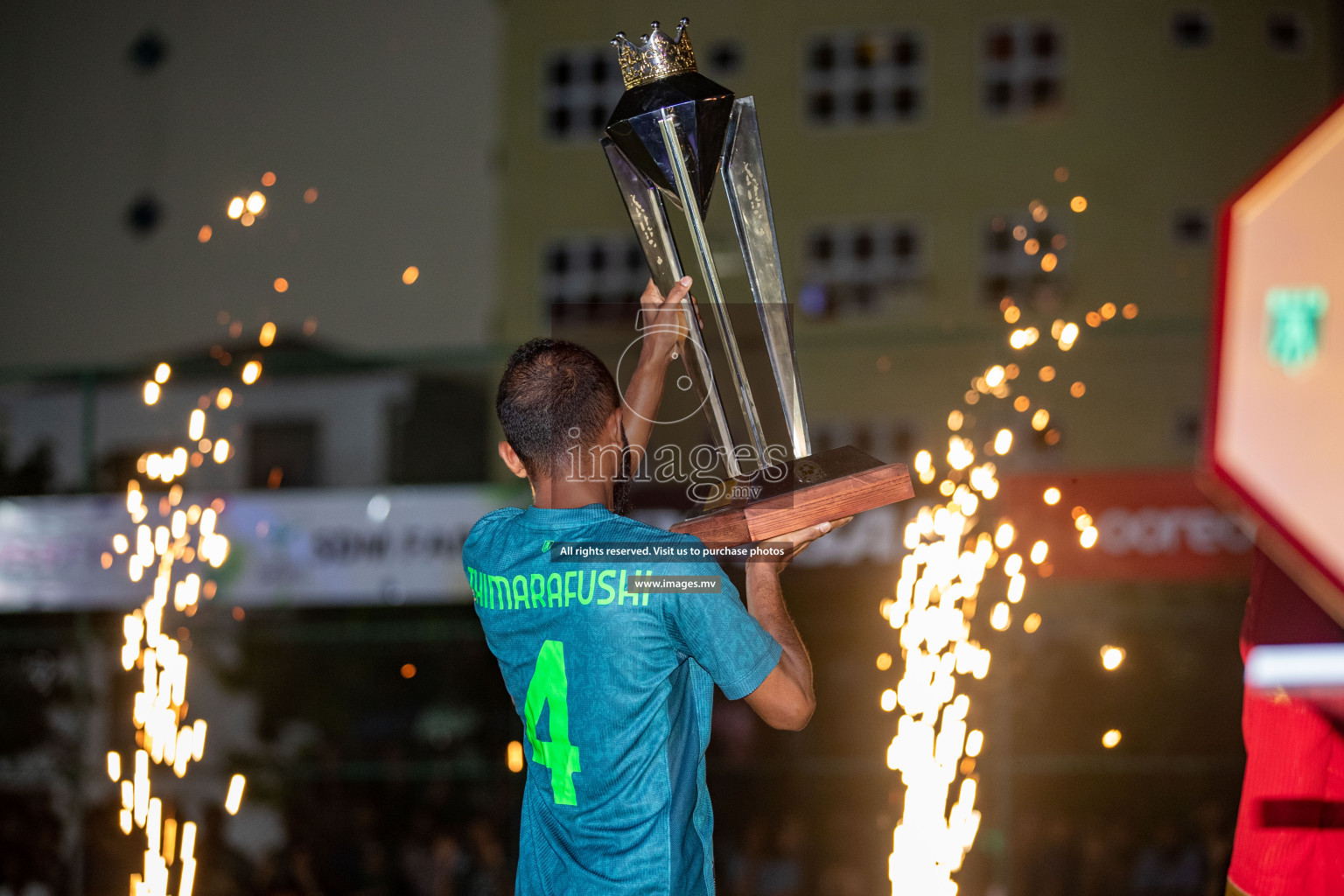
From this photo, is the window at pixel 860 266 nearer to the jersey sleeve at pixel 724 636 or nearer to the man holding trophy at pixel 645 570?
the man holding trophy at pixel 645 570

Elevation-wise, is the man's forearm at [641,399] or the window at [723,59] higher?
the window at [723,59]

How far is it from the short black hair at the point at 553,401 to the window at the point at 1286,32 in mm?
16404

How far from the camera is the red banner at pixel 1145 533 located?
5.36 metres

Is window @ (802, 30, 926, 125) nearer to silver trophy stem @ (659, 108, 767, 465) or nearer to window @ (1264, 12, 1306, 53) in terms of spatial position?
window @ (1264, 12, 1306, 53)

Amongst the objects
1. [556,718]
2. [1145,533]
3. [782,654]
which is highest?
[782,654]

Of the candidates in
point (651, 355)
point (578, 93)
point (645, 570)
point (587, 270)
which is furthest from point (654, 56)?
point (578, 93)

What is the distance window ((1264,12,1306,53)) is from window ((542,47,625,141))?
8.85 metres

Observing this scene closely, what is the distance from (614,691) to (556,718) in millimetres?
109

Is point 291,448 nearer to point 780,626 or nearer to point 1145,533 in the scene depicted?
point 1145,533

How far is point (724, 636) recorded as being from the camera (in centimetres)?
148

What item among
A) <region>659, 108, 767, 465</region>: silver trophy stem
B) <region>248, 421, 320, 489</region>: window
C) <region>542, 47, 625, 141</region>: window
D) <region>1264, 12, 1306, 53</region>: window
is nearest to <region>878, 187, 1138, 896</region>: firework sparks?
<region>659, 108, 767, 465</region>: silver trophy stem

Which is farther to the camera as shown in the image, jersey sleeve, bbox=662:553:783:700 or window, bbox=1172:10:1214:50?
window, bbox=1172:10:1214:50

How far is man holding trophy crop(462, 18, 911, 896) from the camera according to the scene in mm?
1519

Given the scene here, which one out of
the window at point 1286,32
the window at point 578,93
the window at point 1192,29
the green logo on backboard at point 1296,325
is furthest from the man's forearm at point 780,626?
the window at point 1286,32
